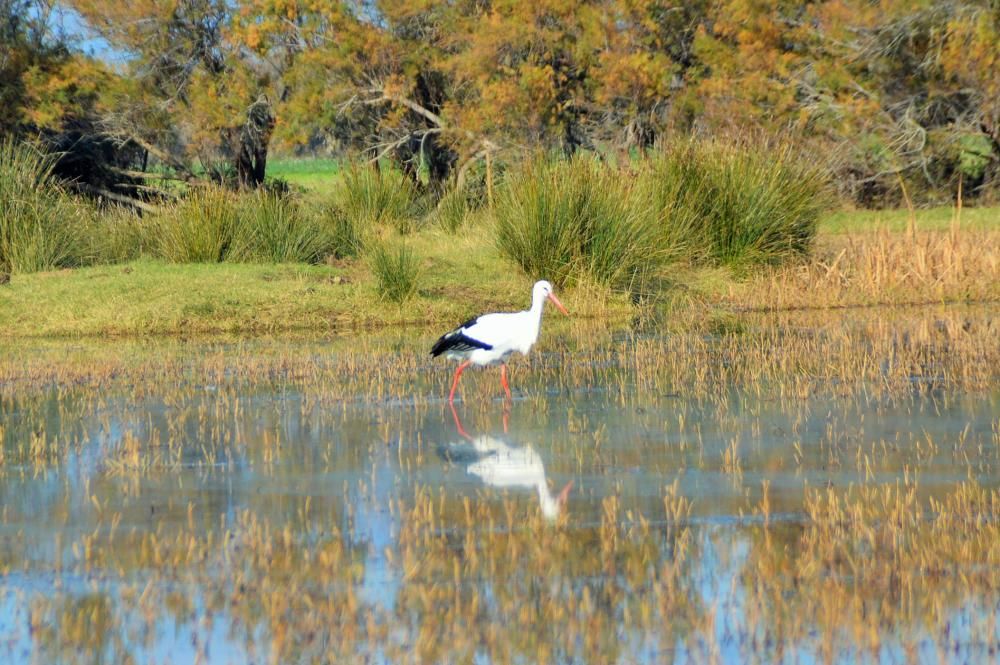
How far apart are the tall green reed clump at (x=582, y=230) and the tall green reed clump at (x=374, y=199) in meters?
5.12

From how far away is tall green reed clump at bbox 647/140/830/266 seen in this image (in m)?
20.6

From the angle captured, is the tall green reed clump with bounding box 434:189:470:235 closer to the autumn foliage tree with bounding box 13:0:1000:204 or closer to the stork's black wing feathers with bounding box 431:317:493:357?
the autumn foliage tree with bounding box 13:0:1000:204

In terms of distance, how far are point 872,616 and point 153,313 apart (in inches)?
551

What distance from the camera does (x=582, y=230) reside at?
64.3 ft

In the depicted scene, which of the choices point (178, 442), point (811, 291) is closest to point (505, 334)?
point (178, 442)

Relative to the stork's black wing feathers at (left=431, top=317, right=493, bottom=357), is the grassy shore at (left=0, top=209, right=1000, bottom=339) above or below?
above

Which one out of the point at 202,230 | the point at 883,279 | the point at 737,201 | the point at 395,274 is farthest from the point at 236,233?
the point at 883,279

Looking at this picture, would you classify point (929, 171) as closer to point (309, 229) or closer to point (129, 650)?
point (309, 229)

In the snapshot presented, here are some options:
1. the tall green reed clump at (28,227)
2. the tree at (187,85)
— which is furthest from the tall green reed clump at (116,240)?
the tree at (187,85)

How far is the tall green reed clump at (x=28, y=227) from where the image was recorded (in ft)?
69.9

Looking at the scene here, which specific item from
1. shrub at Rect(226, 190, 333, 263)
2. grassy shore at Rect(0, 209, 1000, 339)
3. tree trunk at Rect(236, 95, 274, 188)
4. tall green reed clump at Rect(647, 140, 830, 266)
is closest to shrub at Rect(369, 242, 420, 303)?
grassy shore at Rect(0, 209, 1000, 339)

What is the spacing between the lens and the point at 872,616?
5688 mm

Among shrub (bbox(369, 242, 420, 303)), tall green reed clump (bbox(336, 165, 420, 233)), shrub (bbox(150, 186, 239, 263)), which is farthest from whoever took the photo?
tall green reed clump (bbox(336, 165, 420, 233))

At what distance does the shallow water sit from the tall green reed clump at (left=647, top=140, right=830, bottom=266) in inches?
328
